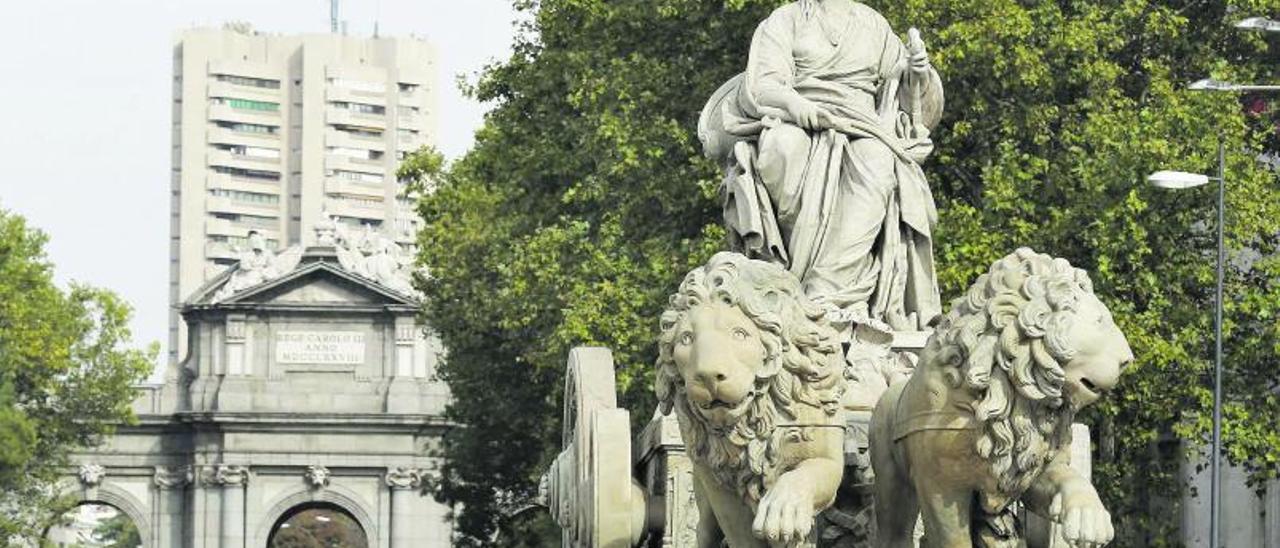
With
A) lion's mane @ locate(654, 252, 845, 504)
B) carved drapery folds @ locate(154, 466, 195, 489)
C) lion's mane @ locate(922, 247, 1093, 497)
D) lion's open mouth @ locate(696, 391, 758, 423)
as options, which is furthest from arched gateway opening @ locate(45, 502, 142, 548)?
lion's mane @ locate(922, 247, 1093, 497)

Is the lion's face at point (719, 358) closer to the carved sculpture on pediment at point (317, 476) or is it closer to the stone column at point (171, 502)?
the carved sculpture on pediment at point (317, 476)

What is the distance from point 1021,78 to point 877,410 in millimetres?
A: 23748

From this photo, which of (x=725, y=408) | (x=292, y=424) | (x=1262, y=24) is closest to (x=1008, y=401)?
(x=725, y=408)

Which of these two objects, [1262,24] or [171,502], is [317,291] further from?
[1262,24]

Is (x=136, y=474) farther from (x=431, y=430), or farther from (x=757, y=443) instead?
(x=757, y=443)

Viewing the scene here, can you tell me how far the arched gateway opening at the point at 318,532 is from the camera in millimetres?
116812

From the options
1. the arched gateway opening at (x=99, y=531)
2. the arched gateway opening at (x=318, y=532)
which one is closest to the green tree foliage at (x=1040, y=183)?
the arched gateway opening at (x=318, y=532)

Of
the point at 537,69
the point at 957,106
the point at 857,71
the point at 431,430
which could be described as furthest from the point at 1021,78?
the point at 431,430

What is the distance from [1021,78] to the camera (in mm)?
41219

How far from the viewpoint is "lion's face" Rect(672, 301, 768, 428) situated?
16.7 m

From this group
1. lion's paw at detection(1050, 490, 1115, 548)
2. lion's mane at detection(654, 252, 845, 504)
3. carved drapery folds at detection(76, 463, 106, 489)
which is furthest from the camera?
carved drapery folds at detection(76, 463, 106, 489)

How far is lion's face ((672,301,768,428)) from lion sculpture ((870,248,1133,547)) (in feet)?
2.50

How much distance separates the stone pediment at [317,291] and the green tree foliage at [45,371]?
16.9 m

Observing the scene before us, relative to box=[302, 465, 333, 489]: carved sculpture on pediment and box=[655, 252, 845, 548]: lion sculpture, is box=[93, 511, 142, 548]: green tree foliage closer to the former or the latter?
box=[302, 465, 333, 489]: carved sculpture on pediment
